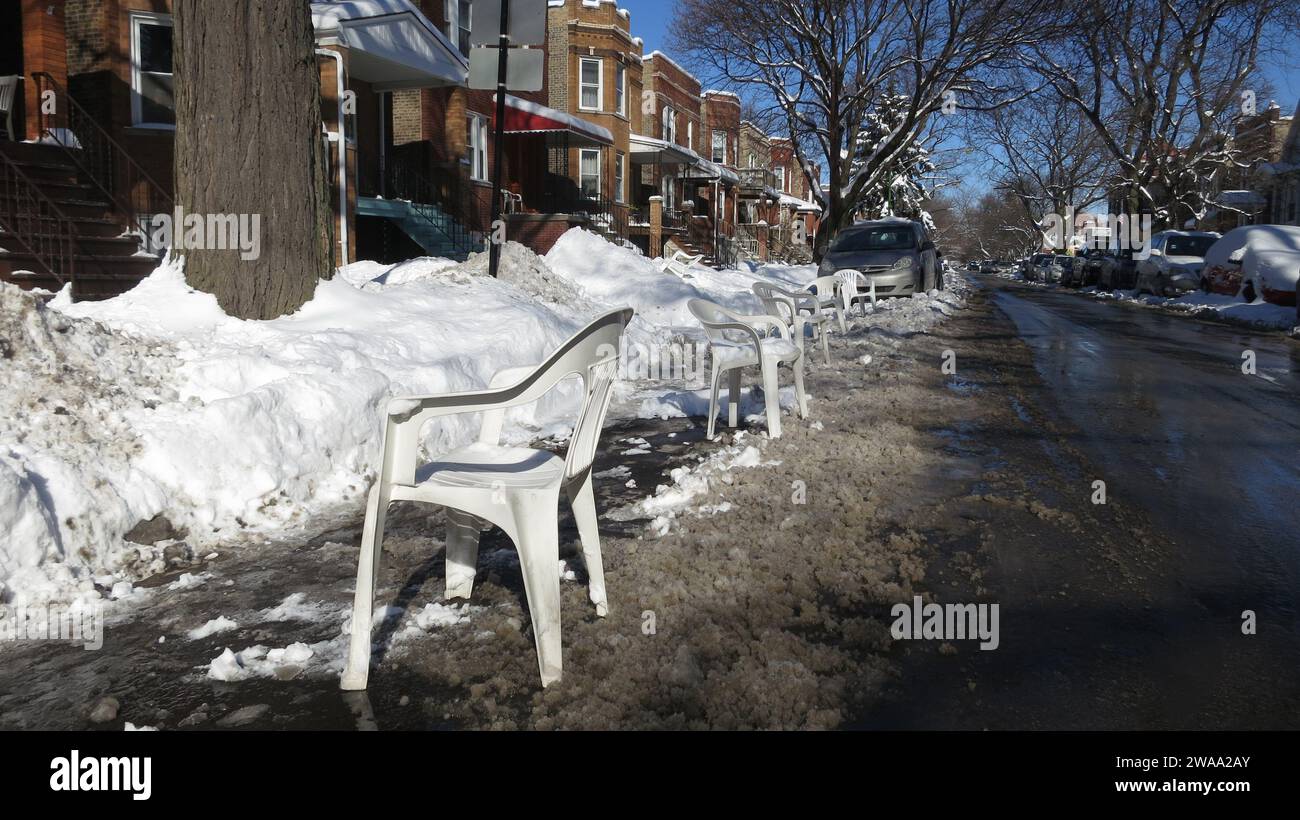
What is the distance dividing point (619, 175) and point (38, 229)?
979 inches

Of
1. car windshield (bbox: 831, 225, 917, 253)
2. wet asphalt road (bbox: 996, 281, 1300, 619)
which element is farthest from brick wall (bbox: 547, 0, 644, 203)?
wet asphalt road (bbox: 996, 281, 1300, 619)

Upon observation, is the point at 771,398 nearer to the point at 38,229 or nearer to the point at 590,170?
the point at 38,229

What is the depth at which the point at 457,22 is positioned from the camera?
882 inches

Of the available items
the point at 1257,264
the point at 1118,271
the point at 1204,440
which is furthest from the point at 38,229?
the point at 1118,271

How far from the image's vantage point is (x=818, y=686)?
10.1 feet

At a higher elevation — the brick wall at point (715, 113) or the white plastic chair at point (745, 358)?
the brick wall at point (715, 113)

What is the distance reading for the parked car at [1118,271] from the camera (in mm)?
30297

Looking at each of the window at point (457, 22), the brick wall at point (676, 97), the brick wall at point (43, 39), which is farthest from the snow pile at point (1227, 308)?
the brick wall at point (676, 97)

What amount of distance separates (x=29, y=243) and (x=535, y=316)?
494 cm

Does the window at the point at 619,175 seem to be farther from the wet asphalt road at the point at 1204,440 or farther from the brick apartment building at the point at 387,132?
the wet asphalt road at the point at 1204,440

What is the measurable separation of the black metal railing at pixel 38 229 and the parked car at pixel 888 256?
13383 mm

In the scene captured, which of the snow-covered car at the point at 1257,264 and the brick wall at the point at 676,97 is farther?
the brick wall at the point at 676,97

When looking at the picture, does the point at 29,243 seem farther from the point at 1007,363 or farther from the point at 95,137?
the point at 1007,363

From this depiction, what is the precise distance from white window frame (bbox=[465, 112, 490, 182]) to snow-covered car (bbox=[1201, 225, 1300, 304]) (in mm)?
17184
